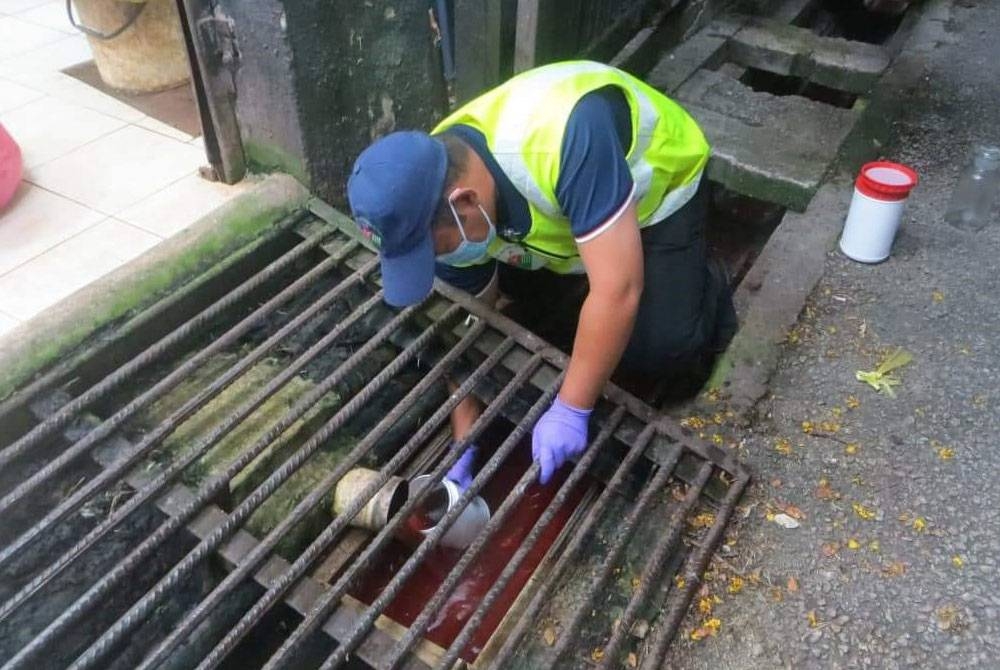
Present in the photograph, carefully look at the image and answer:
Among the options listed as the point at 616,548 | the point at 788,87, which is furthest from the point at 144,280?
the point at 788,87

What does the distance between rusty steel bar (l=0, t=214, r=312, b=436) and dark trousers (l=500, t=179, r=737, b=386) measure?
1.19m

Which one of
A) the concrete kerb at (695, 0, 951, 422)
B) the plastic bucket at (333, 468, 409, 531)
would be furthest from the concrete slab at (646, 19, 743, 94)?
the plastic bucket at (333, 468, 409, 531)

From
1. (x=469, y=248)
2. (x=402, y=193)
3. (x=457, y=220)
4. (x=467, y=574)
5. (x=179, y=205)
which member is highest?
(x=402, y=193)

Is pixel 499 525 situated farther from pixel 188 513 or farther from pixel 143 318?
pixel 143 318

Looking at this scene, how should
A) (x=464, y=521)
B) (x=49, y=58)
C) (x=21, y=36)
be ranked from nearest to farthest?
(x=464, y=521) → (x=49, y=58) → (x=21, y=36)

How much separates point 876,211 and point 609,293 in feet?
4.24

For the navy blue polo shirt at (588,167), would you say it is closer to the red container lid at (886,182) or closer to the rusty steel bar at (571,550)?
the rusty steel bar at (571,550)

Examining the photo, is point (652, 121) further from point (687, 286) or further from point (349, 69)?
point (349, 69)

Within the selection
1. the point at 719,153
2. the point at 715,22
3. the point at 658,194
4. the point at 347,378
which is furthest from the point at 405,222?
the point at 715,22

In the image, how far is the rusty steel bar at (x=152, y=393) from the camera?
1.75 m

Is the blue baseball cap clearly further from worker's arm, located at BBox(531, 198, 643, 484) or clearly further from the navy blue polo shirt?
worker's arm, located at BBox(531, 198, 643, 484)

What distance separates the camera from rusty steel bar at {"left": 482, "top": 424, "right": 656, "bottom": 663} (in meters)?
1.69

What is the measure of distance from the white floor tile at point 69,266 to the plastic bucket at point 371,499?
1000 millimetres

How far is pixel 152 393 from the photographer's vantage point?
197 cm
